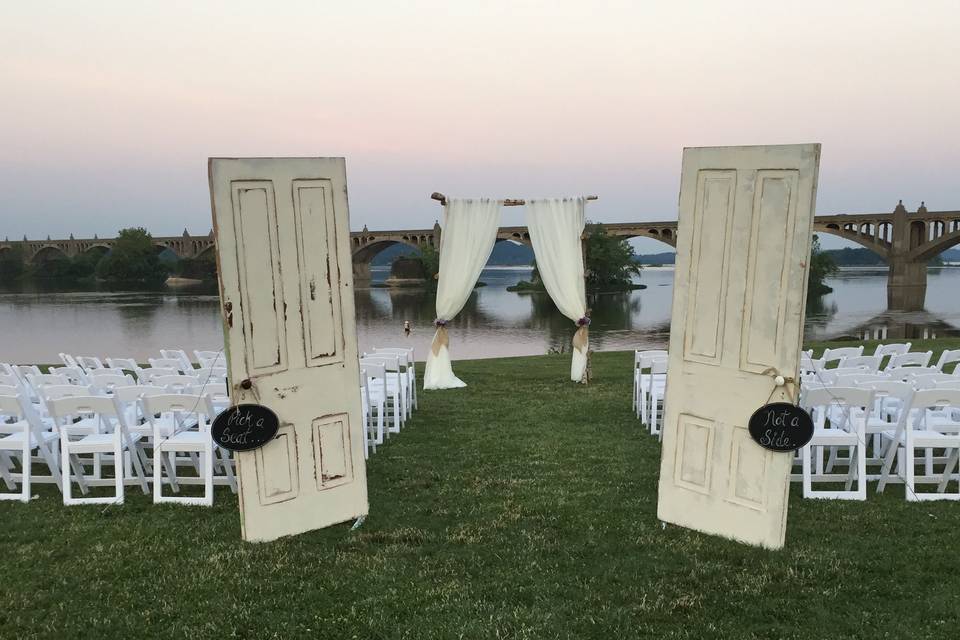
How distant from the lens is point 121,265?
3268 inches

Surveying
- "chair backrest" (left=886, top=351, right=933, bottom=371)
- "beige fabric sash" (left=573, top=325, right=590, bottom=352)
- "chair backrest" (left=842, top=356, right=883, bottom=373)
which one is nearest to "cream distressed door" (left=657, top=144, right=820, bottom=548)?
"chair backrest" (left=842, top=356, right=883, bottom=373)

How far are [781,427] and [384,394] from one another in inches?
156

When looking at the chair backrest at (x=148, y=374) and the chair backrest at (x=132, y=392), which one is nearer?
the chair backrest at (x=132, y=392)

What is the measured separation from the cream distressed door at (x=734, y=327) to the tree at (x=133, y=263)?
88218 millimetres

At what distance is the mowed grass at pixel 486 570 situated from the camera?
3.04m

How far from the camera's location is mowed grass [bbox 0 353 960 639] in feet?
9.99

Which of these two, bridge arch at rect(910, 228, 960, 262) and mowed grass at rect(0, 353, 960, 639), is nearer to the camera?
mowed grass at rect(0, 353, 960, 639)

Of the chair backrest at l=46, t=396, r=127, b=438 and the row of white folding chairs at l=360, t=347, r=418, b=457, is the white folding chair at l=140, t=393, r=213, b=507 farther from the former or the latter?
the row of white folding chairs at l=360, t=347, r=418, b=457

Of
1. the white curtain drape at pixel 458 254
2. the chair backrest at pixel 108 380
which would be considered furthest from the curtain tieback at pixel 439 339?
the chair backrest at pixel 108 380

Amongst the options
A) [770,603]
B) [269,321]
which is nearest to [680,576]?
[770,603]

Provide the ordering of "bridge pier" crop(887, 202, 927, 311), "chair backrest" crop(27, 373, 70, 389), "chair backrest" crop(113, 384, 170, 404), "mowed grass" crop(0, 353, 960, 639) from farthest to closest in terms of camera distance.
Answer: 1. "bridge pier" crop(887, 202, 927, 311)
2. "chair backrest" crop(27, 373, 70, 389)
3. "chair backrest" crop(113, 384, 170, 404)
4. "mowed grass" crop(0, 353, 960, 639)

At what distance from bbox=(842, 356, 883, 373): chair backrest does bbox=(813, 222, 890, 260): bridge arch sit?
53394 mm

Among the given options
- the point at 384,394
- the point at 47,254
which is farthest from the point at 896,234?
the point at 47,254

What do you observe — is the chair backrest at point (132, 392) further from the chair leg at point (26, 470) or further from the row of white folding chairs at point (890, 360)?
the row of white folding chairs at point (890, 360)
